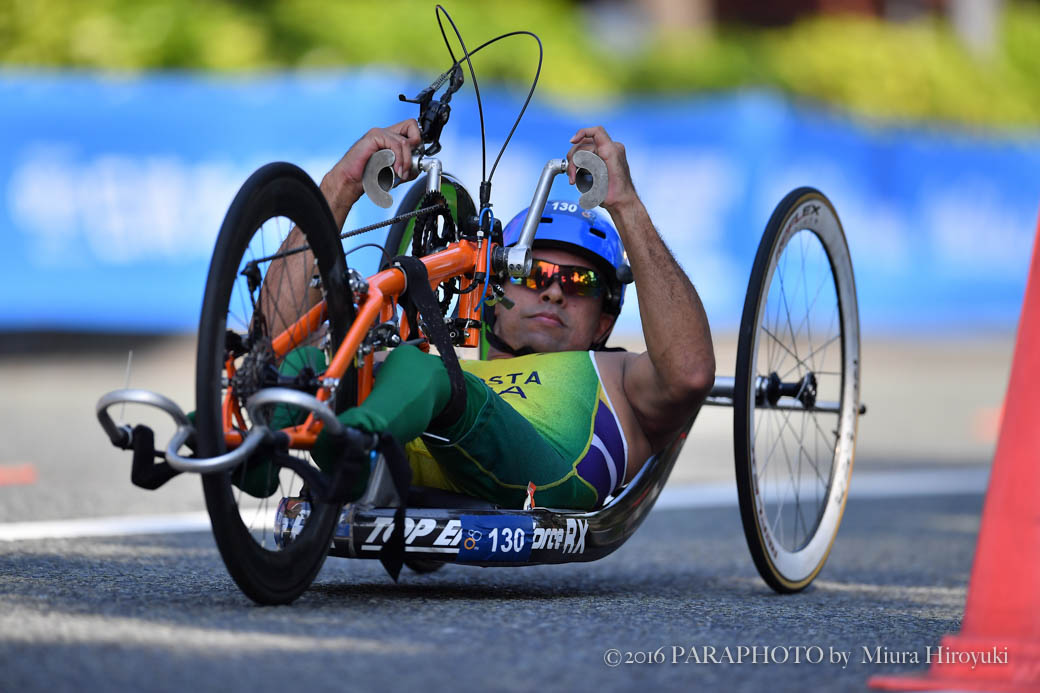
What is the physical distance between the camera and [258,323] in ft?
12.4

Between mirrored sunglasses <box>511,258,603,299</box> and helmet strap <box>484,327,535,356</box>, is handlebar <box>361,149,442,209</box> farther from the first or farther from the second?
helmet strap <box>484,327,535,356</box>

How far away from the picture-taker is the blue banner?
13.3m

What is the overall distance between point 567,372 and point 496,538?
840mm

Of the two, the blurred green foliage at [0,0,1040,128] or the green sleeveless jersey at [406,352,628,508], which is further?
the blurred green foliage at [0,0,1040,128]

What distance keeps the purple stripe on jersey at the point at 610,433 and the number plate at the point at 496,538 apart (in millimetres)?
575

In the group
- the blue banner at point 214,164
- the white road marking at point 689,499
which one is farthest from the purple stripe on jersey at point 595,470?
the blue banner at point 214,164

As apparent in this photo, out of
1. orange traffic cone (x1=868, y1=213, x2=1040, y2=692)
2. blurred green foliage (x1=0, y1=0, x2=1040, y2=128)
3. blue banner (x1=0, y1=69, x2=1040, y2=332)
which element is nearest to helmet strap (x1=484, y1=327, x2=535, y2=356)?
orange traffic cone (x1=868, y1=213, x2=1040, y2=692)

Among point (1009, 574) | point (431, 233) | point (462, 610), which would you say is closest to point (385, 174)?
point (431, 233)

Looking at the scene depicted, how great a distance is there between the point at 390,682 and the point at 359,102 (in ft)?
36.1

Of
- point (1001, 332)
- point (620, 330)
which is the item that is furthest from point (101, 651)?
point (1001, 332)

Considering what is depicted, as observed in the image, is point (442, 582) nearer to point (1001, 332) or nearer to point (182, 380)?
point (182, 380)

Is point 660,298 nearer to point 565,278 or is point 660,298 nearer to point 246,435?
point 565,278

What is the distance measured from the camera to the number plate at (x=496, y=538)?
416cm

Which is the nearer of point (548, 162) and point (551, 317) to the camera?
point (548, 162)
